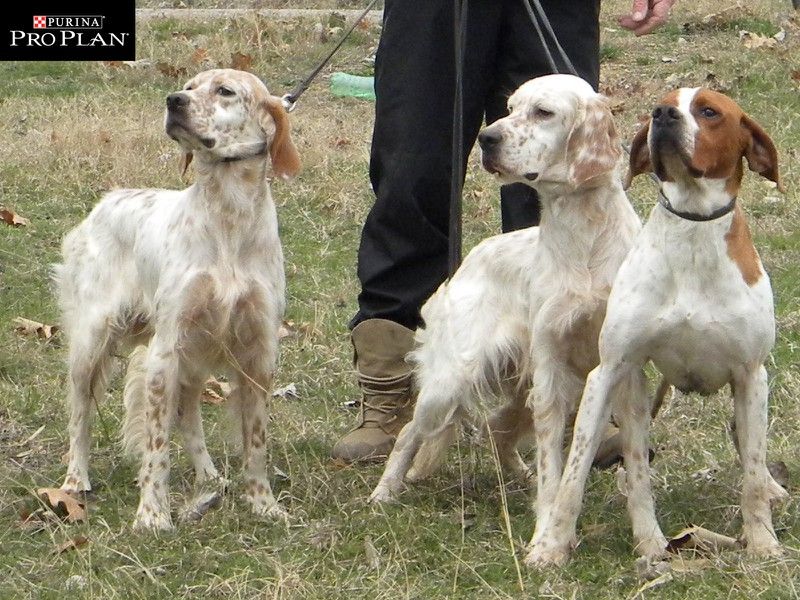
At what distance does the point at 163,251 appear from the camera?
4.18m

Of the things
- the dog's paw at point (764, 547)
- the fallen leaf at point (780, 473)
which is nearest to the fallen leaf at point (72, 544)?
the dog's paw at point (764, 547)

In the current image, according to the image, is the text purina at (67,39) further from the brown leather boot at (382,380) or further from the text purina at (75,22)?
the brown leather boot at (382,380)

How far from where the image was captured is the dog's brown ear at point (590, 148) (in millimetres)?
3873

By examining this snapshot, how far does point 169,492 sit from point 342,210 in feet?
11.5

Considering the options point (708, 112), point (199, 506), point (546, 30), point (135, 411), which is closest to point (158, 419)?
point (199, 506)

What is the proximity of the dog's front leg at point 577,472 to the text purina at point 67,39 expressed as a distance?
934 cm

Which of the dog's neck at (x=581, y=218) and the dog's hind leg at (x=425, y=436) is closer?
the dog's neck at (x=581, y=218)

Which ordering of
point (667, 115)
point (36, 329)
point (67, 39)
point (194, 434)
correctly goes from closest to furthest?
point (667, 115) → point (194, 434) → point (36, 329) → point (67, 39)

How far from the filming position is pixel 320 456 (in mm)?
4633

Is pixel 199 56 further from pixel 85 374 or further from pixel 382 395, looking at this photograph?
pixel 85 374

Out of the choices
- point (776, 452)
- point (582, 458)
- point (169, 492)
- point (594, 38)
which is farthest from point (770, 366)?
point (169, 492)

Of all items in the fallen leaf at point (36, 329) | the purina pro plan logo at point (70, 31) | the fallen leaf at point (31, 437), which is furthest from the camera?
the purina pro plan logo at point (70, 31)

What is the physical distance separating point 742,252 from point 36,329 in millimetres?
3247

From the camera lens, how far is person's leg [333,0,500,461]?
4477 mm
